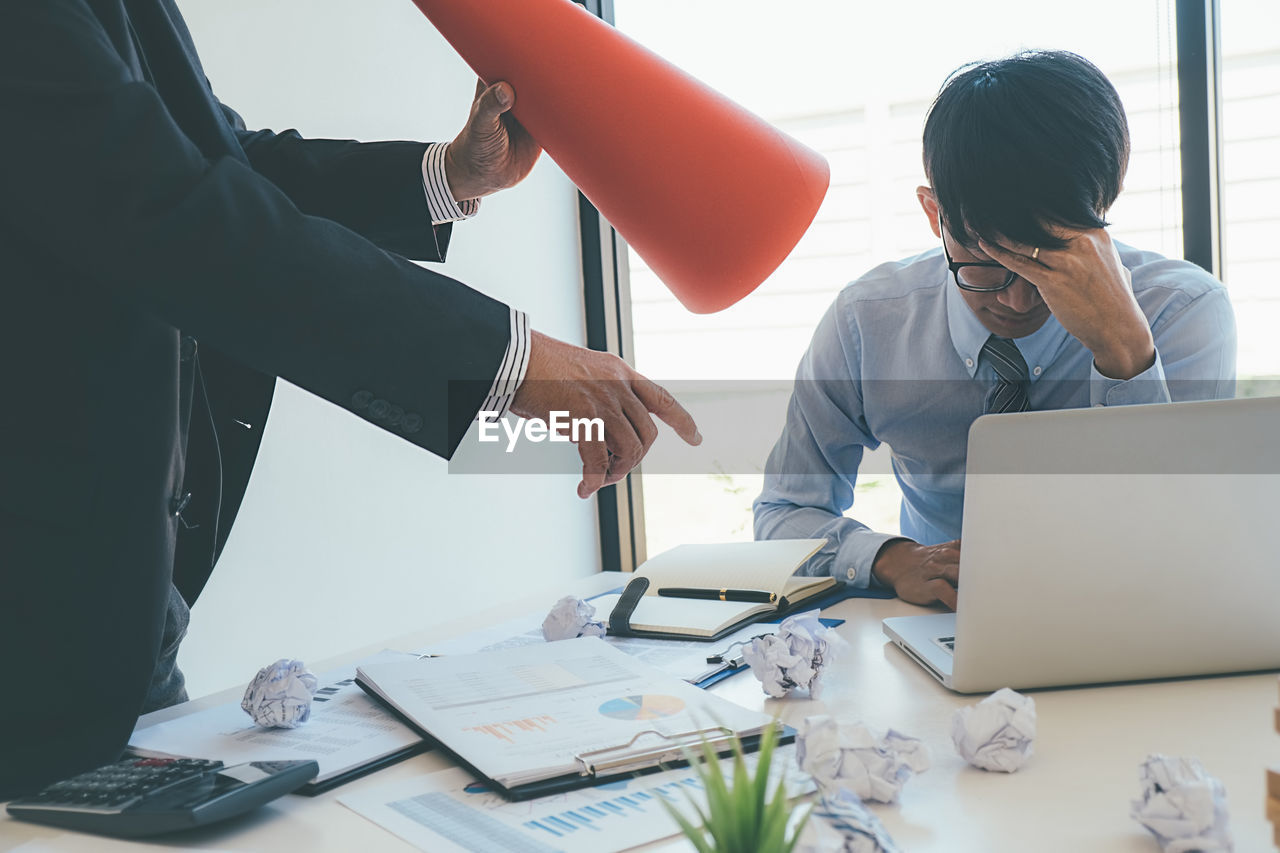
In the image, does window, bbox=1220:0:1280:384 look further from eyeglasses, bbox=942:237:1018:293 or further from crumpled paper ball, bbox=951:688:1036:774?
crumpled paper ball, bbox=951:688:1036:774

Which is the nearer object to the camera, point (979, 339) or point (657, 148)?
point (657, 148)

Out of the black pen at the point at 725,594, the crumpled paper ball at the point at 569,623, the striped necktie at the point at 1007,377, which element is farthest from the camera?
the striped necktie at the point at 1007,377

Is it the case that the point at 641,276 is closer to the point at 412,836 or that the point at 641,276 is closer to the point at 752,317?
the point at 752,317

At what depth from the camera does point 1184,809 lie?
575mm

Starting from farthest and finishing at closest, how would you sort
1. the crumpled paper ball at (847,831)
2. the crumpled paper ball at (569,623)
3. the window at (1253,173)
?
1. the window at (1253,173)
2. the crumpled paper ball at (569,623)
3. the crumpled paper ball at (847,831)

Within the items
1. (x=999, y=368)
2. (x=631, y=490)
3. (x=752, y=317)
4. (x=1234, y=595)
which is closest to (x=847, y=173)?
(x=752, y=317)

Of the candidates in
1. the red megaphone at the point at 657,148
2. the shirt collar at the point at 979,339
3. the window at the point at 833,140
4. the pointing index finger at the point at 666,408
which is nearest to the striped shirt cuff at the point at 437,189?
the red megaphone at the point at 657,148

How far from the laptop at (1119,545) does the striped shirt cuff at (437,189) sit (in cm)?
76

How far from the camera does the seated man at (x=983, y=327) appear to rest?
4.44 feet

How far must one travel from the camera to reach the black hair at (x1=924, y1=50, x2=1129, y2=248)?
134cm

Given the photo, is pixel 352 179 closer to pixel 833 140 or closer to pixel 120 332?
pixel 120 332

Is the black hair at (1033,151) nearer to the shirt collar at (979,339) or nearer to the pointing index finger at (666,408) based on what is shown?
the shirt collar at (979,339)

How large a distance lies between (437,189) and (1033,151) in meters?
0.81

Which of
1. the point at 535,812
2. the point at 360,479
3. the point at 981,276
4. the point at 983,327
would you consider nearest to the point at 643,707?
the point at 535,812
